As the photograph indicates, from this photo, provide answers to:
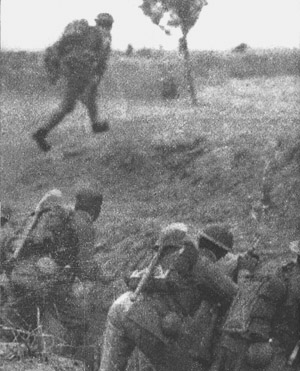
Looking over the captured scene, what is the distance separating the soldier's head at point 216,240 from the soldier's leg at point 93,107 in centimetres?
406

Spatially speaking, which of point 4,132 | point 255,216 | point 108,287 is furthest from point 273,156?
point 4,132

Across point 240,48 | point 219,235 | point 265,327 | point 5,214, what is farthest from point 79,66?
point 265,327

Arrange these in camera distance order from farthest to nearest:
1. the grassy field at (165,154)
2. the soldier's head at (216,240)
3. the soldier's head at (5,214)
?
1. the grassy field at (165,154)
2. the soldier's head at (5,214)
3. the soldier's head at (216,240)

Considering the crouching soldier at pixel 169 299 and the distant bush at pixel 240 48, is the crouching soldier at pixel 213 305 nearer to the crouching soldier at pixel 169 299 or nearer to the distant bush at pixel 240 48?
the crouching soldier at pixel 169 299

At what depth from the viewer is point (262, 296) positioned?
3574mm

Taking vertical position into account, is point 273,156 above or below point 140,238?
above

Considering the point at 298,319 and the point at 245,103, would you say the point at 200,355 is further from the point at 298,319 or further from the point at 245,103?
the point at 245,103

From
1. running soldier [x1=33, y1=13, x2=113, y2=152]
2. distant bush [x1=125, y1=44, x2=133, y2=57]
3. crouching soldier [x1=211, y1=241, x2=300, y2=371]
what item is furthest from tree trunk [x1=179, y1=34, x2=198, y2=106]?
crouching soldier [x1=211, y1=241, x2=300, y2=371]

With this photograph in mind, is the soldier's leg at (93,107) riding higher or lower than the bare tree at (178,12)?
lower

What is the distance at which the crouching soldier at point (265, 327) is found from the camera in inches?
140

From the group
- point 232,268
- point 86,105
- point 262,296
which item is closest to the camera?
point 262,296

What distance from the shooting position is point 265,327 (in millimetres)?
3594

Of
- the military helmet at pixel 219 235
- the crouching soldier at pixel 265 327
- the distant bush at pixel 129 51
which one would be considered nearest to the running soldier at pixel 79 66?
the distant bush at pixel 129 51

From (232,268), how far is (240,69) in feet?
20.1
